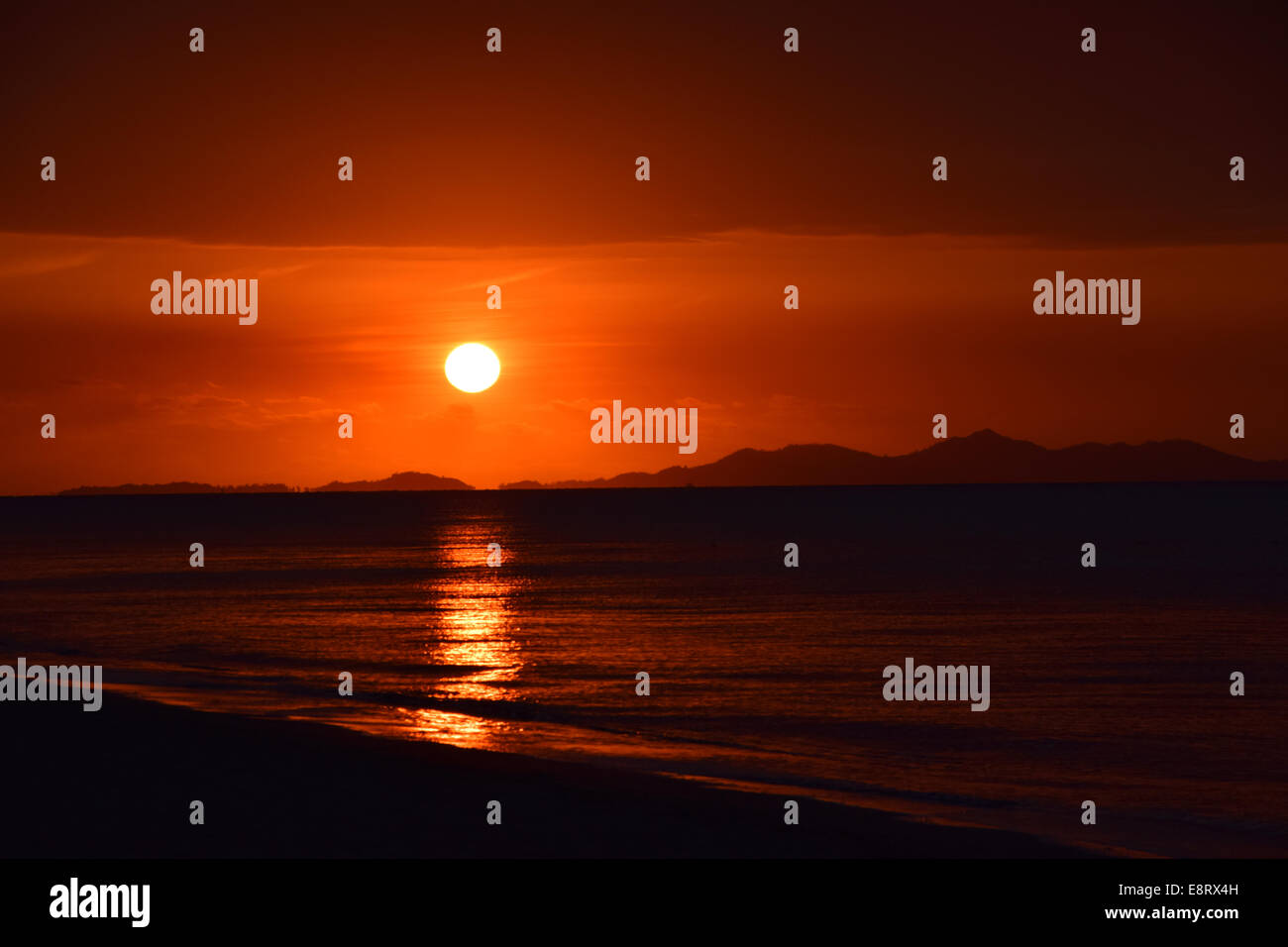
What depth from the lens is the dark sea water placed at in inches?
835

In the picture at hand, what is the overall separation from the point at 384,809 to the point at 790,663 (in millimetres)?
20413

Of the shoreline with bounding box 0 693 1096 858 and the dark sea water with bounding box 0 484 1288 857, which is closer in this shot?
the shoreline with bounding box 0 693 1096 858

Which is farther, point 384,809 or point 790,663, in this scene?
point 790,663

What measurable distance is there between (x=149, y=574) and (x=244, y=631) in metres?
39.1

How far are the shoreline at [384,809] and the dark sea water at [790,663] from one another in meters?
1.55

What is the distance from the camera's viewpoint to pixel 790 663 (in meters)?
36.0

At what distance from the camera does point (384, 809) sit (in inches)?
678

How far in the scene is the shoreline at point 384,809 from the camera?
609 inches

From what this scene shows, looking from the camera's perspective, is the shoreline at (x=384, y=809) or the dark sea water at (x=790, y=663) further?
the dark sea water at (x=790, y=663)

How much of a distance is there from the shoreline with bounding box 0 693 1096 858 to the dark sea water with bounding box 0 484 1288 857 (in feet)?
5.07
